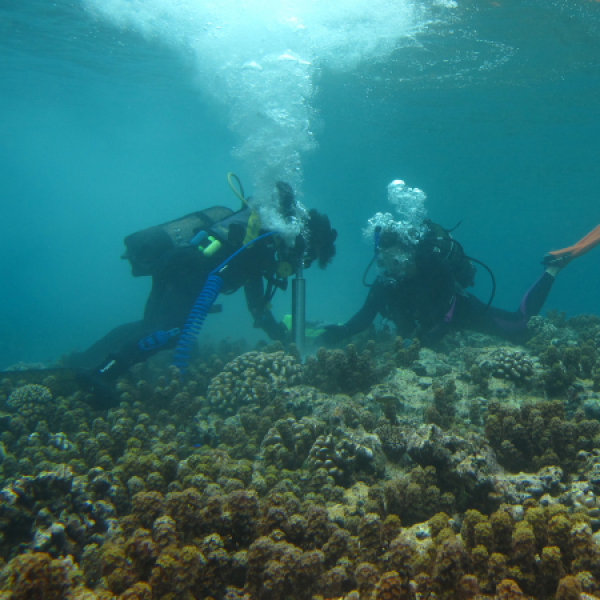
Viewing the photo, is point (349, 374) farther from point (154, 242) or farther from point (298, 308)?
point (154, 242)

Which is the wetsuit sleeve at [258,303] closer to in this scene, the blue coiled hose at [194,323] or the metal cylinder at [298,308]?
the metal cylinder at [298,308]

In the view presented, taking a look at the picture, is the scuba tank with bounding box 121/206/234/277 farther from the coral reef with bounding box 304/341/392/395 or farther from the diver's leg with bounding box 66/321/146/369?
the coral reef with bounding box 304/341/392/395

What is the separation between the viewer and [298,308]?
280 inches

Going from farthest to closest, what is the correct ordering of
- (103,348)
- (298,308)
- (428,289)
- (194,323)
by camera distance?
(103,348) < (428,289) < (298,308) < (194,323)

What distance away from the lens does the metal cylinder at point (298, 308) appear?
7.04 m

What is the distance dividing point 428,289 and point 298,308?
2905 mm

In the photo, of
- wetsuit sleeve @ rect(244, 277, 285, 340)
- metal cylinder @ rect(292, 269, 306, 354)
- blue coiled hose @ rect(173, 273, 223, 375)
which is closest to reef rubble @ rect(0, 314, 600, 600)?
blue coiled hose @ rect(173, 273, 223, 375)

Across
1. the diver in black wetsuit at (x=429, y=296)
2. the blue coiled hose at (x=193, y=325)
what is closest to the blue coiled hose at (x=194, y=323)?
the blue coiled hose at (x=193, y=325)

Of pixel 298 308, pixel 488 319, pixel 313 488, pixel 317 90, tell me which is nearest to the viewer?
pixel 313 488

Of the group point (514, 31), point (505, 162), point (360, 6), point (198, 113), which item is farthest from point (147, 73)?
point (505, 162)

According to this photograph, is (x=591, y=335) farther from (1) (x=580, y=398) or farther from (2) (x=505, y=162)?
(2) (x=505, y=162)

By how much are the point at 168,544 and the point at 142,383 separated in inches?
154

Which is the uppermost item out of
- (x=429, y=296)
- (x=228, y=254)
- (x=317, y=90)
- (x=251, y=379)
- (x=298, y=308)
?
(x=317, y=90)

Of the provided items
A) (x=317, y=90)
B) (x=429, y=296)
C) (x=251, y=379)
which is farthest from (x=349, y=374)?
(x=317, y=90)
